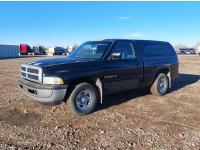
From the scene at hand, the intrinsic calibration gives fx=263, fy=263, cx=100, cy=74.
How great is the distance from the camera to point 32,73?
6371 mm

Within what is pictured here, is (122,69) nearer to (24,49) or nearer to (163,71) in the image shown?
(163,71)

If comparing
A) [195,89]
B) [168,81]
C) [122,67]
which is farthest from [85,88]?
[195,89]

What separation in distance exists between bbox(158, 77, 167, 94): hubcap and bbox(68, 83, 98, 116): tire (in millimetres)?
3119

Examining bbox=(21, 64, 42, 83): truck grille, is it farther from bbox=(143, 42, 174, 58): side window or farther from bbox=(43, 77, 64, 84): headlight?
bbox=(143, 42, 174, 58): side window

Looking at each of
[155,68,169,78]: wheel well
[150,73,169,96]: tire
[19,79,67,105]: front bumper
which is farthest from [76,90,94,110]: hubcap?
[155,68,169,78]: wheel well

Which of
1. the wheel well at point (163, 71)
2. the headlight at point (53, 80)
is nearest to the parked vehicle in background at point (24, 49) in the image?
the wheel well at point (163, 71)

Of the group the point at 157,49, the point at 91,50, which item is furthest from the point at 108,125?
the point at 157,49

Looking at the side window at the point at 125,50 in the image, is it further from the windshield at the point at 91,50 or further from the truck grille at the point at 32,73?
the truck grille at the point at 32,73

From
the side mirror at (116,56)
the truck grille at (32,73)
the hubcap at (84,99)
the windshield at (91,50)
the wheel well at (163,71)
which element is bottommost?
the hubcap at (84,99)

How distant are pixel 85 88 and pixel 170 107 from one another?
8.53 feet

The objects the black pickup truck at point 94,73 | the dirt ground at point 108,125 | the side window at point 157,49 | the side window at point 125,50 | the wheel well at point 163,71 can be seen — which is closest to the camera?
the dirt ground at point 108,125

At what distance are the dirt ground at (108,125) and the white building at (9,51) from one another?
52.0 metres

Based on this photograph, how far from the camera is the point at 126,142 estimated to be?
4.86 m

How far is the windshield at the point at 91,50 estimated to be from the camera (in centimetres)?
717
